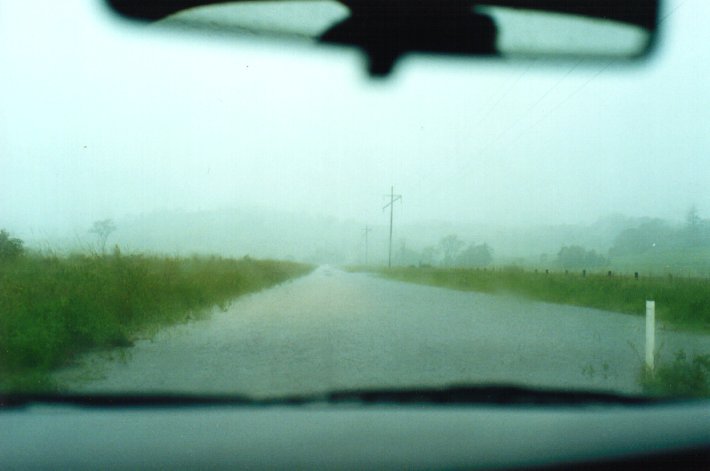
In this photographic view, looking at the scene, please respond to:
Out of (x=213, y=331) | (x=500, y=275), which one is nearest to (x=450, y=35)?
(x=213, y=331)

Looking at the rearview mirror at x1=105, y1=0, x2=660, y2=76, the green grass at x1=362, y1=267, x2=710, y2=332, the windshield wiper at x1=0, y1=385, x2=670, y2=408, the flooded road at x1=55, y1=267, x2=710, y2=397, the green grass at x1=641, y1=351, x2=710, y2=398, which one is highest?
the rearview mirror at x1=105, y1=0, x2=660, y2=76

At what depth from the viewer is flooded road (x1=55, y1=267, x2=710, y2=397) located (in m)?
7.00

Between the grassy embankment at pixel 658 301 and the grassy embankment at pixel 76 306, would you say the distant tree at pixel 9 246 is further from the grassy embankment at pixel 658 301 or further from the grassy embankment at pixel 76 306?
the grassy embankment at pixel 658 301

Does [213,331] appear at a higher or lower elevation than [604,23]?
lower

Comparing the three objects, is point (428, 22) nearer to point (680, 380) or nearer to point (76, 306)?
point (680, 380)

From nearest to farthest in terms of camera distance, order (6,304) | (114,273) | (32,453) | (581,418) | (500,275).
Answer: (32,453) → (581,418) → (6,304) → (114,273) → (500,275)

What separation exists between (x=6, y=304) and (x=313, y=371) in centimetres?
550

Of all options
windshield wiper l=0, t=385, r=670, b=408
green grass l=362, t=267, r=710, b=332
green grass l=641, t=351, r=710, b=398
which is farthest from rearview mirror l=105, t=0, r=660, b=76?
green grass l=362, t=267, r=710, b=332

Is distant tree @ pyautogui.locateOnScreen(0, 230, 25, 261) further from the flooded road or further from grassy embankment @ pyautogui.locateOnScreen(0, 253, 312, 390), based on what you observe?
the flooded road

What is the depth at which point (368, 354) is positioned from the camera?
31.1 ft

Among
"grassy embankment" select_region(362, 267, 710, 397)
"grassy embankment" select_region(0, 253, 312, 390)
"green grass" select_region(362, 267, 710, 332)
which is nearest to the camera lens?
"grassy embankment" select_region(362, 267, 710, 397)

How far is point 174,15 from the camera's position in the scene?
6.26 m

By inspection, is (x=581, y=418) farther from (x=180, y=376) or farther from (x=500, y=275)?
(x=500, y=275)

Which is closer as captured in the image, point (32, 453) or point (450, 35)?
point (32, 453)
